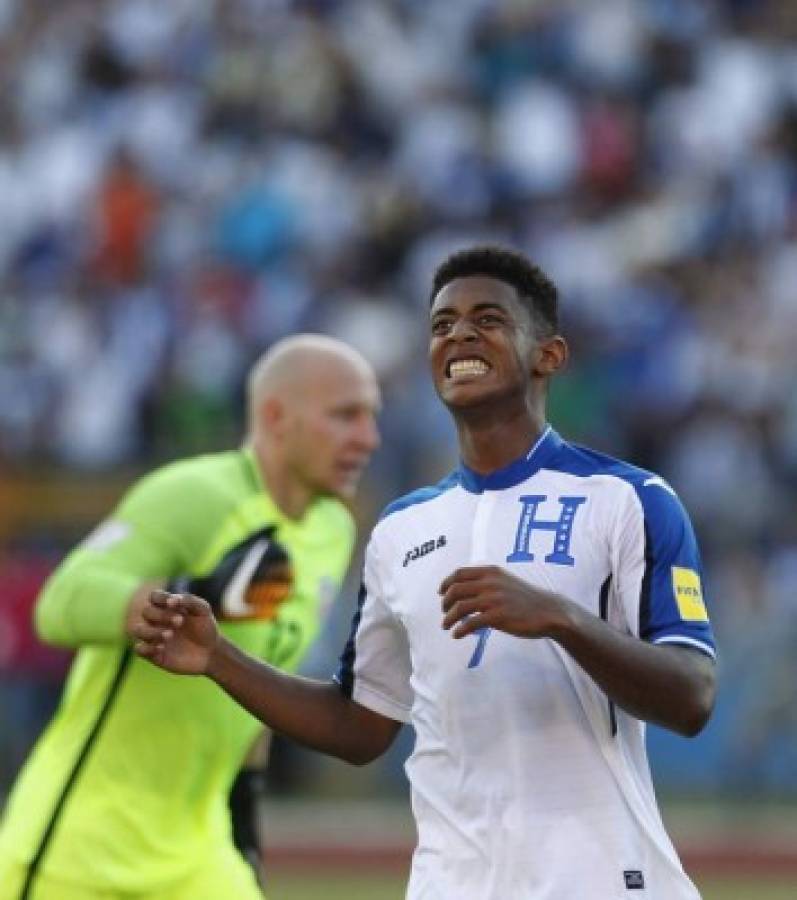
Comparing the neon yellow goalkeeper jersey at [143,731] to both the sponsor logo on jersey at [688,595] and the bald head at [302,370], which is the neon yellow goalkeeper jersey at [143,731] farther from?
the sponsor logo on jersey at [688,595]

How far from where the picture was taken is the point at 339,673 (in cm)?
543

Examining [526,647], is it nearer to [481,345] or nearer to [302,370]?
[481,345]

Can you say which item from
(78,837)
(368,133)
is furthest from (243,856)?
(368,133)

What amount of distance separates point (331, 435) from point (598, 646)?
8.75 feet

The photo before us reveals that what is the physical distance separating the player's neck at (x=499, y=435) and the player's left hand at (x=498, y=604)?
696mm

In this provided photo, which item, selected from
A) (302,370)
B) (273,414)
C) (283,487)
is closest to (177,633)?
(283,487)

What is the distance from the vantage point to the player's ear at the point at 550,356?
508 centimetres

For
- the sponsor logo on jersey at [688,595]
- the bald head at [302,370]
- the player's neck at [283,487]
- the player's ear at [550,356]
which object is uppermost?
the bald head at [302,370]

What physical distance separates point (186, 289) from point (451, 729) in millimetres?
12771

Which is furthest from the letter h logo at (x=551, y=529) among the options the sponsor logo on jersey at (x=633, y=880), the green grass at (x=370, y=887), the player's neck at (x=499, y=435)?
the green grass at (x=370, y=887)

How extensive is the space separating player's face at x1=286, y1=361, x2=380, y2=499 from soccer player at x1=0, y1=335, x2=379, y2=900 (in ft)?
0.34

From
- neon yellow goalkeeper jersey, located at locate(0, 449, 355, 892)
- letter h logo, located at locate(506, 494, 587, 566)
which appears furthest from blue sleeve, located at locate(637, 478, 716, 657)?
neon yellow goalkeeper jersey, located at locate(0, 449, 355, 892)

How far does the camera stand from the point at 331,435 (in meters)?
7.04

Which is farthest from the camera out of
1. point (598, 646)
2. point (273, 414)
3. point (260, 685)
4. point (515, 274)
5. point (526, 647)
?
point (273, 414)
